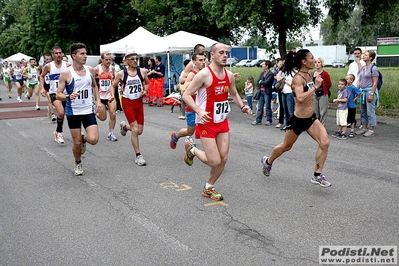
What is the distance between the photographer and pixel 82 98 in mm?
6875

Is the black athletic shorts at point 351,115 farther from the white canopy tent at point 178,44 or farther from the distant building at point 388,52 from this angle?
the distant building at point 388,52

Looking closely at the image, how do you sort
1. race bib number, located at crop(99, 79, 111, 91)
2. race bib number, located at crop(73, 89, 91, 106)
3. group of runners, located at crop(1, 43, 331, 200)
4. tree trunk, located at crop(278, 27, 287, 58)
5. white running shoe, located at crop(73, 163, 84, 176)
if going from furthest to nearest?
tree trunk, located at crop(278, 27, 287, 58) < race bib number, located at crop(99, 79, 111, 91) < white running shoe, located at crop(73, 163, 84, 176) < race bib number, located at crop(73, 89, 91, 106) < group of runners, located at crop(1, 43, 331, 200)

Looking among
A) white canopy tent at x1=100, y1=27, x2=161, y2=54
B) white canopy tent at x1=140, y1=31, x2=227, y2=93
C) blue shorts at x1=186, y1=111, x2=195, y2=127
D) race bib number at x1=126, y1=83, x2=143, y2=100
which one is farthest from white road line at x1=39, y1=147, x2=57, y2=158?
white canopy tent at x1=100, y1=27, x2=161, y2=54

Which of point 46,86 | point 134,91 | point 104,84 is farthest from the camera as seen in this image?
point 46,86

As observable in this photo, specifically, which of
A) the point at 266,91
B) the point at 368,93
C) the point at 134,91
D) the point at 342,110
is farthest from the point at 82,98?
the point at 368,93

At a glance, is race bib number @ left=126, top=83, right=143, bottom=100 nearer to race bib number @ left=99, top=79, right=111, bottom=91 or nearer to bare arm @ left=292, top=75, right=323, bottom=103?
race bib number @ left=99, top=79, right=111, bottom=91

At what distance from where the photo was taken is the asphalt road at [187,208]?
4129mm

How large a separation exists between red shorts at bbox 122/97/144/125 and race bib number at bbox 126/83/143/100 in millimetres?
72

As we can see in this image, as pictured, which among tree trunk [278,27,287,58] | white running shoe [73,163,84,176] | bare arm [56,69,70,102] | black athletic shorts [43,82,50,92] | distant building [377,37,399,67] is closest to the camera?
bare arm [56,69,70,102]

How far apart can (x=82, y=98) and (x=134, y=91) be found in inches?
42.3

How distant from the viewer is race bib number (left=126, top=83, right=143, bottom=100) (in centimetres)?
763

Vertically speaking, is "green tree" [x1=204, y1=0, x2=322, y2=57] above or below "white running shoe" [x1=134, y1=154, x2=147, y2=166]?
above

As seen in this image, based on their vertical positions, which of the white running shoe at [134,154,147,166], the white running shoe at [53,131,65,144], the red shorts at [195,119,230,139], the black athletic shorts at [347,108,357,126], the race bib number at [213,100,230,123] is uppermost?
the race bib number at [213,100,230,123]

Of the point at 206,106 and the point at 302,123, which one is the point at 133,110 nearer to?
the point at 206,106
